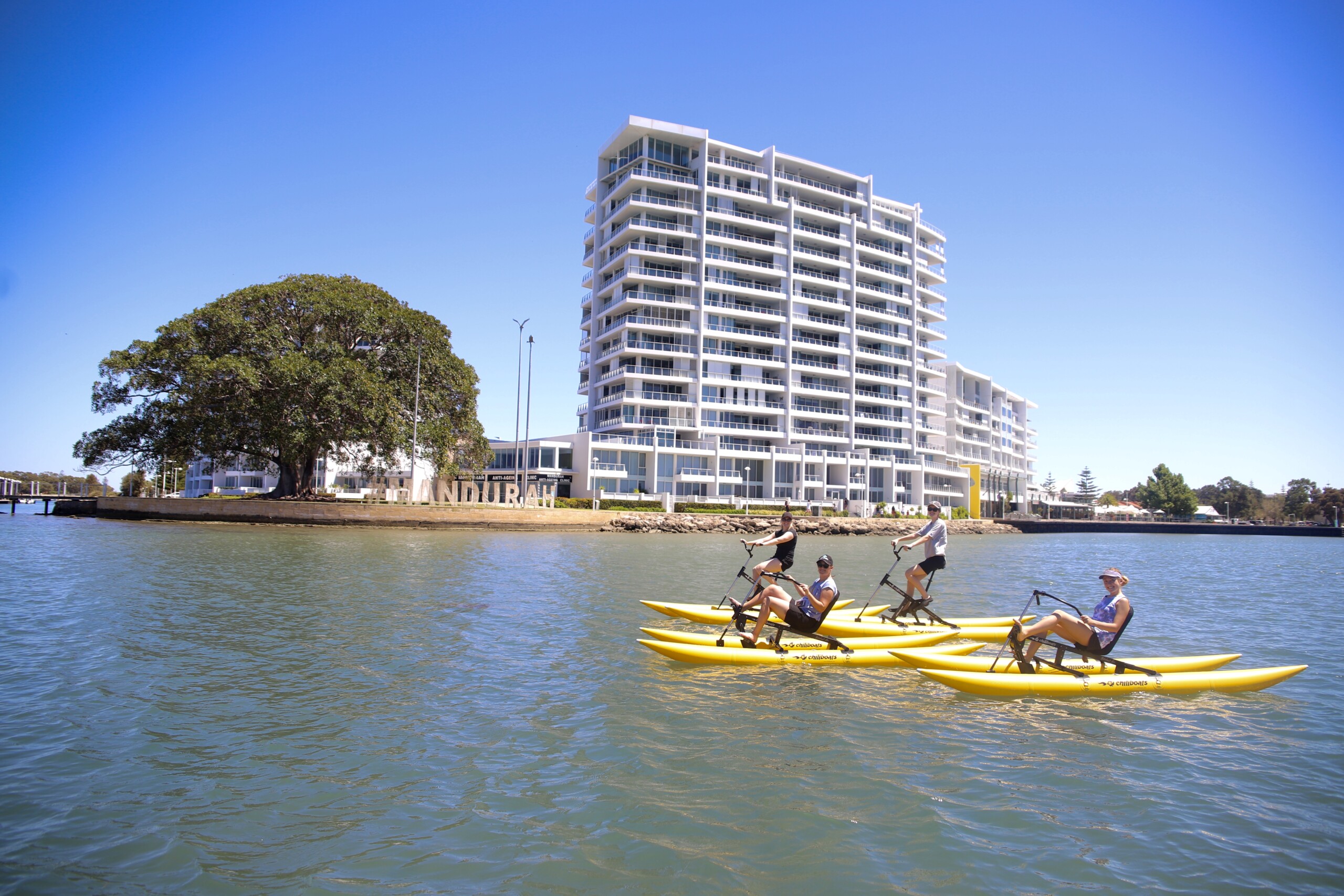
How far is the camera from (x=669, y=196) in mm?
81125

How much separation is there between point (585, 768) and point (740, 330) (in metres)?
76.0

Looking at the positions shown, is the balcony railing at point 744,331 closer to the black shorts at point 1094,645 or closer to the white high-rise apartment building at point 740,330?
the white high-rise apartment building at point 740,330

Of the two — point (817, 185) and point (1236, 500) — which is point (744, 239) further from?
point (1236, 500)

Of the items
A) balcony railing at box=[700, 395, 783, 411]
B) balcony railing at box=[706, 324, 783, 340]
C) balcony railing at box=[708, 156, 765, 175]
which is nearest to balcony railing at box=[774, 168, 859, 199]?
balcony railing at box=[708, 156, 765, 175]

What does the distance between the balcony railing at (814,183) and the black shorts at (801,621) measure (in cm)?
7887

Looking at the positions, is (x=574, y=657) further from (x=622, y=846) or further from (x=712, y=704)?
(x=622, y=846)

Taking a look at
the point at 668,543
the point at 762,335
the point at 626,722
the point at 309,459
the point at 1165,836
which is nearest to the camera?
the point at 1165,836

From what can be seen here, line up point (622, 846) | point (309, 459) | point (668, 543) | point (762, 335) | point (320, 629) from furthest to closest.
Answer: point (762, 335), point (309, 459), point (668, 543), point (320, 629), point (622, 846)

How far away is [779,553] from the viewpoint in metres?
14.1

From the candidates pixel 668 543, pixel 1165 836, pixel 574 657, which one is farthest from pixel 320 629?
pixel 668 543

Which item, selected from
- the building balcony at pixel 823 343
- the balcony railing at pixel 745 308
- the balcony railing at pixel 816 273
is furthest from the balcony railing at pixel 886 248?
the balcony railing at pixel 745 308

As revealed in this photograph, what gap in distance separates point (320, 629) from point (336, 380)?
37.8 m

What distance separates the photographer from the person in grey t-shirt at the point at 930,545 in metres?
14.8

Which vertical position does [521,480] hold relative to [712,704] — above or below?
above
